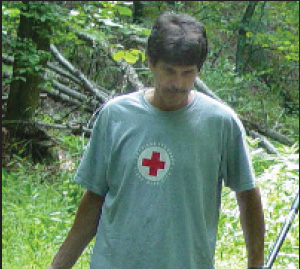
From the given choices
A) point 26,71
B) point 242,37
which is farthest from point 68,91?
point 242,37

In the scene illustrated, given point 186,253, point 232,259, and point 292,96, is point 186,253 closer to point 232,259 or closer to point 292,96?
point 232,259

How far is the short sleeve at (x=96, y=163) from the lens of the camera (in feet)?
5.75

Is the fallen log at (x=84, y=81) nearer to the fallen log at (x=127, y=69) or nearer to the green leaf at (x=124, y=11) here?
the fallen log at (x=127, y=69)

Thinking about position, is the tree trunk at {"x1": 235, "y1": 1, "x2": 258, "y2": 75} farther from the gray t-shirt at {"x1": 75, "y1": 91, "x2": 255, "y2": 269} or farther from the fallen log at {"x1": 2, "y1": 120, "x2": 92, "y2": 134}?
the gray t-shirt at {"x1": 75, "y1": 91, "x2": 255, "y2": 269}

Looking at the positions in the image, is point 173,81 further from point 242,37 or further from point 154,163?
point 242,37

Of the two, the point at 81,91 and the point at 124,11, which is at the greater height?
the point at 124,11

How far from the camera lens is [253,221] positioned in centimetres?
180

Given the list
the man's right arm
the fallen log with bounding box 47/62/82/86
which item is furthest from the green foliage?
the man's right arm

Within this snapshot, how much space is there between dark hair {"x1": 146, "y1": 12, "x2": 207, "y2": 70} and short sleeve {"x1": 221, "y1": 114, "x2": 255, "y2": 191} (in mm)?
209

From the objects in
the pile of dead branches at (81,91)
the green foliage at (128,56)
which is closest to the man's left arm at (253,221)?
the green foliage at (128,56)

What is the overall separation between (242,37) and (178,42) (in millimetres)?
A: 11289

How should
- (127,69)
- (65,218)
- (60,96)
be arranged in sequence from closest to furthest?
(65,218) < (127,69) < (60,96)

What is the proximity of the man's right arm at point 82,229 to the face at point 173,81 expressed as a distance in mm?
403

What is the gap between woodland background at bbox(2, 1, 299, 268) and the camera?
411cm
